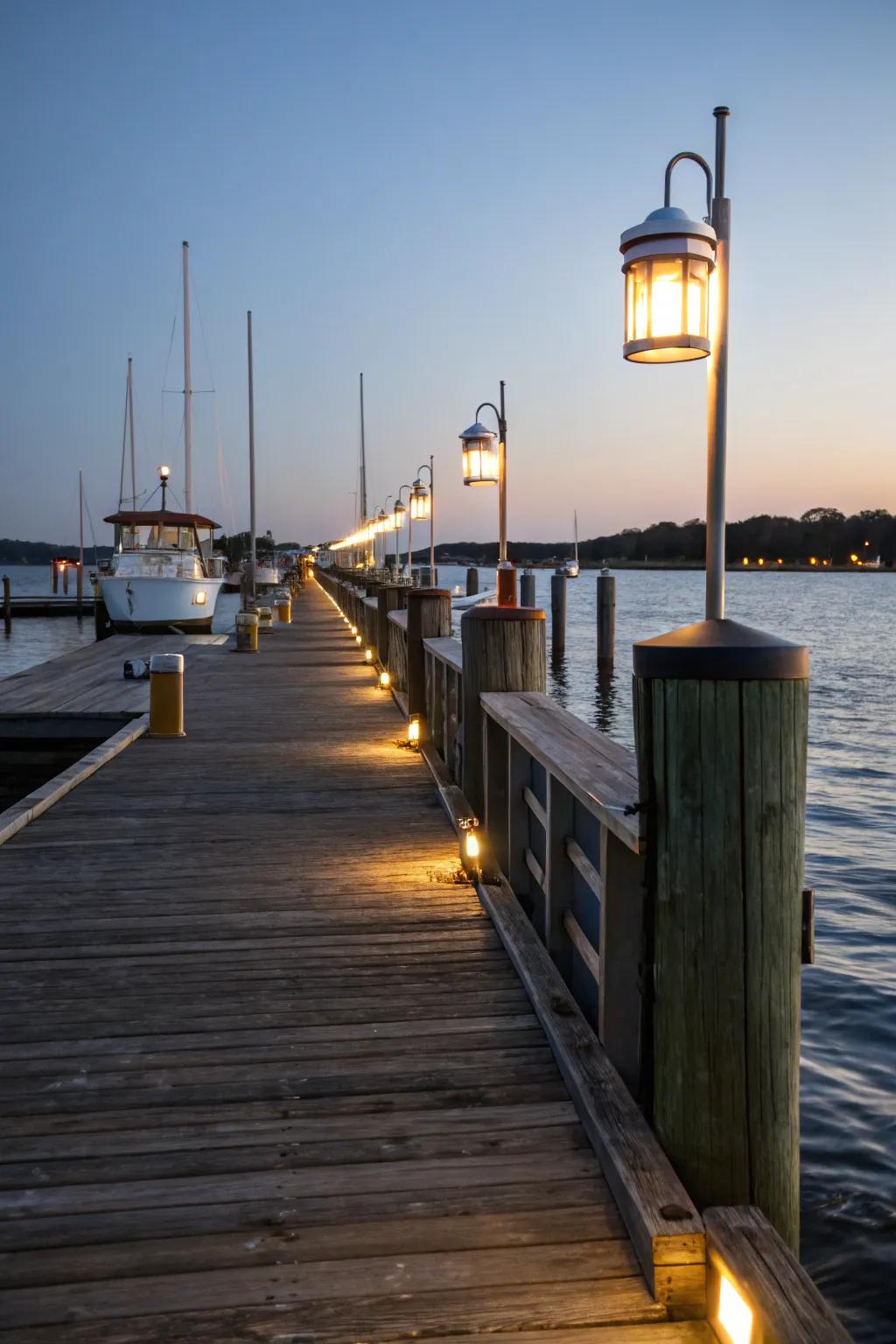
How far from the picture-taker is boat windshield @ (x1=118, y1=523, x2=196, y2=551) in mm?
31984

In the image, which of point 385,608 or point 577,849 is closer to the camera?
point 577,849

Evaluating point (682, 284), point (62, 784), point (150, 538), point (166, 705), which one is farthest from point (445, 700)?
point (150, 538)

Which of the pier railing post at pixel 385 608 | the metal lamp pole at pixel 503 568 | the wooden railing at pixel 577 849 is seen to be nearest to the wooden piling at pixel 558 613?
the pier railing post at pixel 385 608

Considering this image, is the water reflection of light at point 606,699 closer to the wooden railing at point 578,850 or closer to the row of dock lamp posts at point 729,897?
the wooden railing at point 578,850

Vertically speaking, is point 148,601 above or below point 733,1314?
above

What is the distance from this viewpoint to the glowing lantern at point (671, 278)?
2939mm

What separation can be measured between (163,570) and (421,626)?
22735 mm

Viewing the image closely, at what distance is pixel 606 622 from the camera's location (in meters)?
35.6

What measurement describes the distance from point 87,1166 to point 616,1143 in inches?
52.9

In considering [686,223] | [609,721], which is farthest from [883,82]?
[686,223]

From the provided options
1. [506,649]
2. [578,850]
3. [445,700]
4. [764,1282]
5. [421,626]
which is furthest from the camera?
[421,626]

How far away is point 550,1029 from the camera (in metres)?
3.50

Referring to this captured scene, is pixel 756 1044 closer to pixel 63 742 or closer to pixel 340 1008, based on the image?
pixel 340 1008

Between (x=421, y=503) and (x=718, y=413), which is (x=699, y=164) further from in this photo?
(x=421, y=503)
